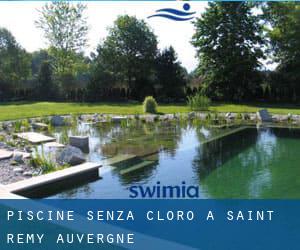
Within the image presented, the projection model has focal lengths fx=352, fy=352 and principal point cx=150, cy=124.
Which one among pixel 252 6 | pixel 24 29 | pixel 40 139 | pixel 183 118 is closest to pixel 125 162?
pixel 40 139

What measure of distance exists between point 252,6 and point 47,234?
2058 cm

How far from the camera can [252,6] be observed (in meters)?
20.9

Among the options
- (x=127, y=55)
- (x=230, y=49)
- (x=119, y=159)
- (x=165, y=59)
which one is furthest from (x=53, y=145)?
(x=127, y=55)

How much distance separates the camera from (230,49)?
2017cm

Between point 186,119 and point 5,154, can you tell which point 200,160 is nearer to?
point 5,154

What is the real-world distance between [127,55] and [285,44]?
10.6 m

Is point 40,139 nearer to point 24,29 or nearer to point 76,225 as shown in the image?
point 76,225

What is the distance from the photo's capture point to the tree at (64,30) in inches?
1098

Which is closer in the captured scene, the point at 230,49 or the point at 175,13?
the point at 175,13

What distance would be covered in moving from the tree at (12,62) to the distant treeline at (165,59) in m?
0.08

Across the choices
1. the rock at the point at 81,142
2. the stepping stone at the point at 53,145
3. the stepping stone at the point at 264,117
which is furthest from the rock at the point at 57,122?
the stepping stone at the point at 264,117

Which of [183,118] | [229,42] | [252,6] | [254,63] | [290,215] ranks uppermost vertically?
[252,6]

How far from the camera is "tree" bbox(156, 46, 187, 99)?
23.0 meters

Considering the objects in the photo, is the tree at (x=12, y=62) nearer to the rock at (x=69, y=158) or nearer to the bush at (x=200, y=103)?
the bush at (x=200, y=103)
